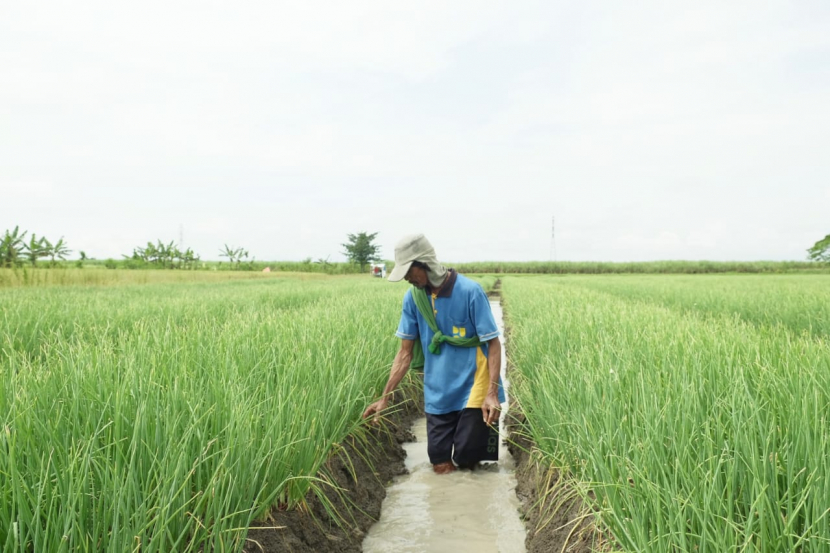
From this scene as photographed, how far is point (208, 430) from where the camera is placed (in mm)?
1899

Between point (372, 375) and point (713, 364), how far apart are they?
203 centimetres

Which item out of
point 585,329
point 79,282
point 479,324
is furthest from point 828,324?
point 79,282

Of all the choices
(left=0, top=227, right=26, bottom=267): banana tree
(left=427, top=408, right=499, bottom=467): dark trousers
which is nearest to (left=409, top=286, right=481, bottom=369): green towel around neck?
(left=427, top=408, right=499, bottom=467): dark trousers

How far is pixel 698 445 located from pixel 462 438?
72.4 inches

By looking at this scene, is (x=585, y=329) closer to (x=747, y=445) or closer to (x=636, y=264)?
(x=747, y=445)

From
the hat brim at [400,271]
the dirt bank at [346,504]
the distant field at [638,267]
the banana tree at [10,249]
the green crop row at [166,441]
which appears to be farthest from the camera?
the distant field at [638,267]

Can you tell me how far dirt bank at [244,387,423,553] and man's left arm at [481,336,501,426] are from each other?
0.72 metres

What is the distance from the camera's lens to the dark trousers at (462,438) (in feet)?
10.9

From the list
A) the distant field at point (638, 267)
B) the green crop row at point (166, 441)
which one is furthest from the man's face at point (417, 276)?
the distant field at point (638, 267)

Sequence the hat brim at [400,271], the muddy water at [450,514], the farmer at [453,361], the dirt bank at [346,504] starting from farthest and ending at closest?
the farmer at [453,361] < the hat brim at [400,271] < the muddy water at [450,514] < the dirt bank at [346,504]

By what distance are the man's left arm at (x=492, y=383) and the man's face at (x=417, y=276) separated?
0.53 m

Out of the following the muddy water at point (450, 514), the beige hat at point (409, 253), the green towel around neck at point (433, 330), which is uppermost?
the beige hat at point (409, 253)

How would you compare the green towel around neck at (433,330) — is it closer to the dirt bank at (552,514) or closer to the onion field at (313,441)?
the onion field at (313,441)

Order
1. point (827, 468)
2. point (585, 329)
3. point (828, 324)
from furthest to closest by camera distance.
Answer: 1. point (828, 324)
2. point (585, 329)
3. point (827, 468)
